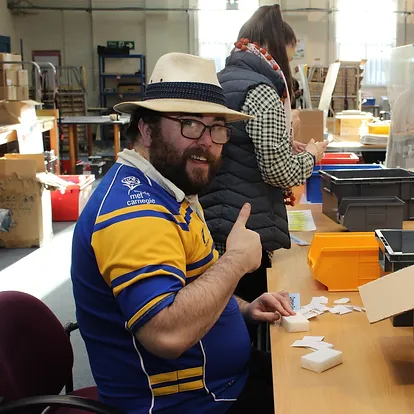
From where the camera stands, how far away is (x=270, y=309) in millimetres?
1618

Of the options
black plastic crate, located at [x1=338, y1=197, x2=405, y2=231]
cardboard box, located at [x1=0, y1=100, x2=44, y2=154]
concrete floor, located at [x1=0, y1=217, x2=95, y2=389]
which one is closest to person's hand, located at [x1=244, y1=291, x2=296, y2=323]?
black plastic crate, located at [x1=338, y1=197, x2=405, y2=231]

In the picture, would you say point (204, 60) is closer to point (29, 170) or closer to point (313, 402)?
point (313, 402)

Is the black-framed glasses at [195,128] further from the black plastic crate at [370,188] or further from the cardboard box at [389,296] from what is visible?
the black plastic crate at [370,188]

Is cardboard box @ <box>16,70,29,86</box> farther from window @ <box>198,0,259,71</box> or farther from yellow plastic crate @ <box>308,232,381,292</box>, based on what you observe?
window @ <box>198,0,259,71</box>

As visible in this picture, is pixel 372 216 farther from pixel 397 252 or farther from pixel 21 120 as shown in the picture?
pixel 21 120

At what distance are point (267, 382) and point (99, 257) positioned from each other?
2.24 ft

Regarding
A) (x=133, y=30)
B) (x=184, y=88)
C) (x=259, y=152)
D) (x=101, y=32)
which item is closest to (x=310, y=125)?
(x=259, y=152)

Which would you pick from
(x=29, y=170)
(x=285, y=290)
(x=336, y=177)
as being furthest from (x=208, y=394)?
(x=29, y=170)

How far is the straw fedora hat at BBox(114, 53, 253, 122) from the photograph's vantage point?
136cm

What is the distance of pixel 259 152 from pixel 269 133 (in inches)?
3.0

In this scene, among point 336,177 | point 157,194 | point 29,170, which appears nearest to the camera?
point 157,194

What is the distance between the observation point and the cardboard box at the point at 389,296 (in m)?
1.15

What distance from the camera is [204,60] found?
1.47m

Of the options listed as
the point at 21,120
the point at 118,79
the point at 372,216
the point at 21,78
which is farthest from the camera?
the point at 118,79
